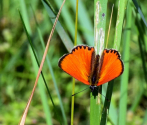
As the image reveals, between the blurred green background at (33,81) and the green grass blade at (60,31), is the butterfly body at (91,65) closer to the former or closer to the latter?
→ the green grass blade at (60,31)

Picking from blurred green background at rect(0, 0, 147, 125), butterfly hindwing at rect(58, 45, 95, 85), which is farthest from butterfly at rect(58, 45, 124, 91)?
blurred green background at rect(0, 0, 147, 125)

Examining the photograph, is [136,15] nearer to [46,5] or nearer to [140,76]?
[46,5]

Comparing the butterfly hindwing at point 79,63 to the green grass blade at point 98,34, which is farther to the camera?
the butterfly hindwing at point 79,63

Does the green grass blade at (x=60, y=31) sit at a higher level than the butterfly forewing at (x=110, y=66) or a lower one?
higher

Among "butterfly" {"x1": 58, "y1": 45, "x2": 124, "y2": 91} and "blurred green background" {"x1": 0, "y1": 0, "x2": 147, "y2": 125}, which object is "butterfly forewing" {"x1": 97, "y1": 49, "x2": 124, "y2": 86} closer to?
"butterfly" {"x1": 58, "y1": 45, "x2": 124, "y2": 91}

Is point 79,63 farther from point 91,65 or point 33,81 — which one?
point 33,81

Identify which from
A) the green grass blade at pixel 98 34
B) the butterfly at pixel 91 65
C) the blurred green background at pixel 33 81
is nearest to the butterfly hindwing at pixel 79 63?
the butterfly at pixel 91 65

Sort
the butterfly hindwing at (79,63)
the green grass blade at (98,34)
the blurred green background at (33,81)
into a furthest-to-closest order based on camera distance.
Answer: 1. the blurred green background at (33,81)
2. the butterfly hindwing at (79,63)
3. the green grass blade at (98,34)

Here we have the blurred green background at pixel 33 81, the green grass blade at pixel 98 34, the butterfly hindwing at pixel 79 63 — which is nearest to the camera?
the green grass blade at pixel 98 34
